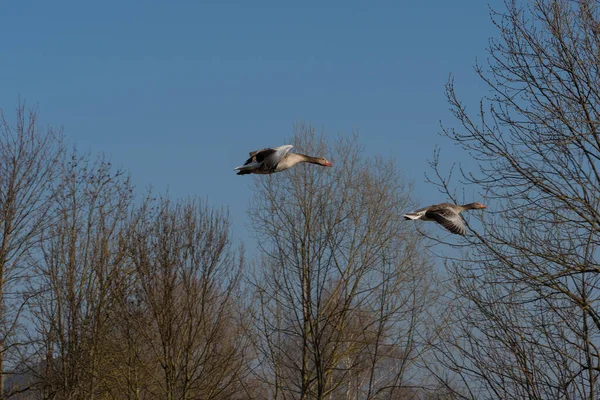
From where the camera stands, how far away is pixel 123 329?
1788 centimetres

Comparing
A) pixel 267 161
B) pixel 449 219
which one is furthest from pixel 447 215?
pixel 267 161

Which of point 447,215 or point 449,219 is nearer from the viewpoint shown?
point 449,219

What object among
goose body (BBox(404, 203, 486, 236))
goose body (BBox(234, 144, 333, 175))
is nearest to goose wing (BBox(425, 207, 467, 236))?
goose body (BBox(404, 203, 486, 236))

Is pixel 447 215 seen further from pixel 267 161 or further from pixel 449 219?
pixel 267 161

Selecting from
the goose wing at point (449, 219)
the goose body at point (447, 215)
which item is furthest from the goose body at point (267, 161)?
the goose wing at point (449, 219)

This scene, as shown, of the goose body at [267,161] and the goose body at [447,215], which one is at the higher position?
the goose body at [267,161]

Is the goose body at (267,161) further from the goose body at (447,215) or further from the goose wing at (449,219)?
the goose wing at (449,219)

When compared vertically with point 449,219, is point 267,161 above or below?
above

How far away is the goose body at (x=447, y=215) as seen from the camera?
10664mm

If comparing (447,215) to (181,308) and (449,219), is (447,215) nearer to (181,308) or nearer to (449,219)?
(449,219)

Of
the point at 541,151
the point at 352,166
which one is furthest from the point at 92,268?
the point at 541,151

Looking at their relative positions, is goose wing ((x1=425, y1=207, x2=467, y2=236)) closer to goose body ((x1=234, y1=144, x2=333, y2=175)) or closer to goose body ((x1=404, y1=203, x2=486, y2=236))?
goose body ((x1=404, y1=203, x2=486, y2=236))

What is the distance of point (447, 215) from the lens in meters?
11.0

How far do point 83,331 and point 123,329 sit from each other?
1358 mm
